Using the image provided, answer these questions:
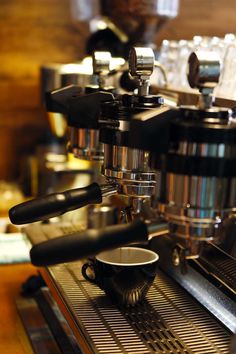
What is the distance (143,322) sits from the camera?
872 mm

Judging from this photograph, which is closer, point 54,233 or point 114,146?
point 114,146

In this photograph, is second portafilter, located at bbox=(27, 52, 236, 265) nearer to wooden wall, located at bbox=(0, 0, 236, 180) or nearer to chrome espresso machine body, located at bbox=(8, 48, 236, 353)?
chrome espresso machine body, located at bbox=(8, 48, 236, 353)

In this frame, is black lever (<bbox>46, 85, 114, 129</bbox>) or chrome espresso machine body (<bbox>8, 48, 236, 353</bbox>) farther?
black lever (<bbox>46, 85, 114, 129</bbox>)

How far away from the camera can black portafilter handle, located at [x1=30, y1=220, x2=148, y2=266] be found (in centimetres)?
62

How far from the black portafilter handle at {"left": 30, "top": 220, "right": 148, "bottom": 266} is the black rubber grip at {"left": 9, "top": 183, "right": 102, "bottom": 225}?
0.37 feet

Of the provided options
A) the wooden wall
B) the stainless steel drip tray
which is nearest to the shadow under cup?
the stainless steel drip tray

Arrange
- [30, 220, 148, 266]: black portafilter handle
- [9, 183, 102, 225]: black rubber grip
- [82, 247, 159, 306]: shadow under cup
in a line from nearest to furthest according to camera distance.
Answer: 1. [30, 220, 148, 266]: black portafilter handle
2. [9, 183, 102, 225]: black rubber grip
3. [82, 247, 159, 306]: shadow under cup

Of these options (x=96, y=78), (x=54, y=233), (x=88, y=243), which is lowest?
(x=54, y=233)

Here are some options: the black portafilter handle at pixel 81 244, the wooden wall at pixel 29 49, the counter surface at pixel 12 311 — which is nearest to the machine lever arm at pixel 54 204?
the black portafilter handle at pixel 81 244

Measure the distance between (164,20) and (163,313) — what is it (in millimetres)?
969

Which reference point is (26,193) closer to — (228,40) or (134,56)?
(228,40)

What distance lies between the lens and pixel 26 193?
220 centimetres

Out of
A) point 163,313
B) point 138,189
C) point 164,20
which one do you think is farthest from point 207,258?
point 164,20

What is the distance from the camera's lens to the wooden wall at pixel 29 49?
233 cm
